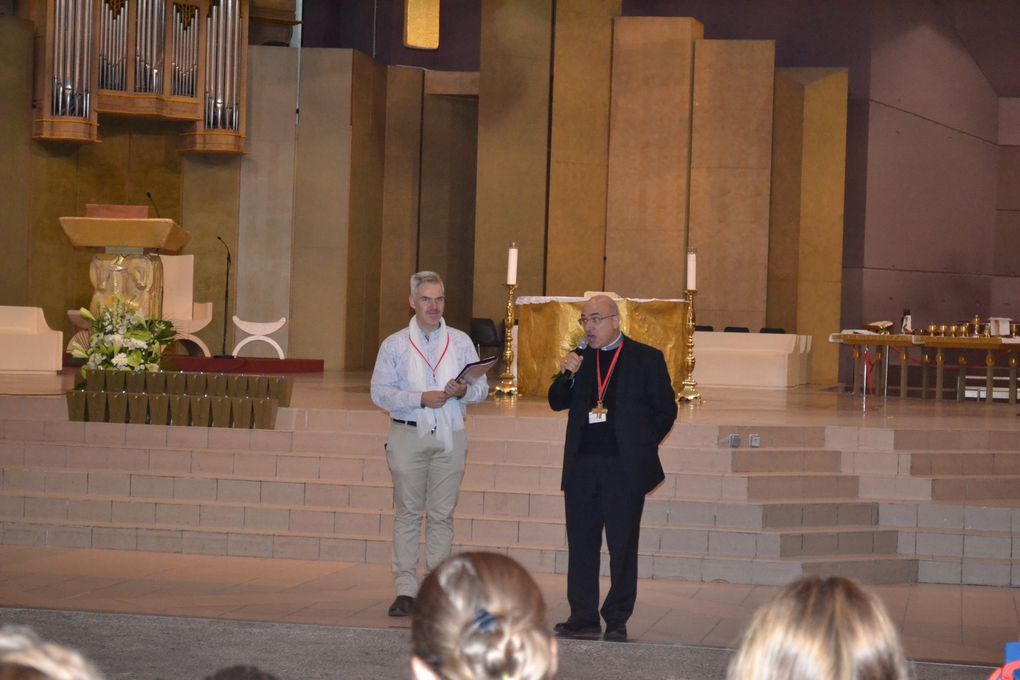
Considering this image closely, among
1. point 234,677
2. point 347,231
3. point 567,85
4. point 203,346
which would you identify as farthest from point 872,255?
point 234,677

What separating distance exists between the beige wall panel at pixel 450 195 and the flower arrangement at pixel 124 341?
6.72 meters

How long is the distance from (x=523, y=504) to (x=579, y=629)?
209cm

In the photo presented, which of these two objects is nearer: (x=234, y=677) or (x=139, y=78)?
(x=234, y=677)

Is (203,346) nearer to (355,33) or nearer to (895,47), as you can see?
(355,33)

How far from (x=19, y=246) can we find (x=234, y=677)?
45.7ft

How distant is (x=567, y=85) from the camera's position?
49.5 ft

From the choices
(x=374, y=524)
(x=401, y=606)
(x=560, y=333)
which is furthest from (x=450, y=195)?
(x=401, y=606)

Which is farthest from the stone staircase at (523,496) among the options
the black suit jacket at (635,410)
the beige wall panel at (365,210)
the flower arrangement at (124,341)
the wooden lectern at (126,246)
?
the beige wall panel at (365,210)

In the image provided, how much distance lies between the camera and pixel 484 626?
4.79 feet

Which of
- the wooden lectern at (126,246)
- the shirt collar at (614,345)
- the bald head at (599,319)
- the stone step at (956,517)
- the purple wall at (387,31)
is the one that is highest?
the purple wall at (387,31)

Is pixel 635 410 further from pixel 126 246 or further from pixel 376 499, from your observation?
pixel 126 246

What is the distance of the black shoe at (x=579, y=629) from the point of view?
550 cm

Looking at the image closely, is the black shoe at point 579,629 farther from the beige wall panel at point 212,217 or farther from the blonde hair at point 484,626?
the beige wall panel at point 212,217

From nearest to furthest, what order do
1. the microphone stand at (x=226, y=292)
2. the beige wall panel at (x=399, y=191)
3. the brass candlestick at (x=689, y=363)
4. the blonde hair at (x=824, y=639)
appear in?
the blonde hair at (x=824, y=639)
the brass candlestick at (x=689, y=363)
the microphone stand at (x=226, y=292)
the beige wall panel at (x=399, y=191)
